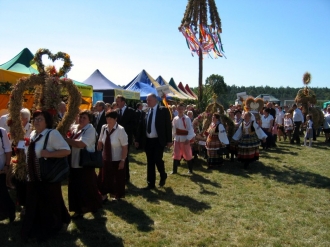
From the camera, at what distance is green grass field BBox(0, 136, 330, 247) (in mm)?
4191

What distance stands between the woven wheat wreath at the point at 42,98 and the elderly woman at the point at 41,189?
1.73 feet

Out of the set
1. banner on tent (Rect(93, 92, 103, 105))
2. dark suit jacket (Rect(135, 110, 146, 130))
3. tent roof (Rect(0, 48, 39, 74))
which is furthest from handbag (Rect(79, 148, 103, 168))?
banner on tent (Rect(93, 92, 103, 105))

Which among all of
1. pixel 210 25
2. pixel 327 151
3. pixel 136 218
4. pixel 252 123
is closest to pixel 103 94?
pixel 210 25

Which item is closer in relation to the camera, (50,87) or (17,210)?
(50,87)

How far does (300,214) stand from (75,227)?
355 cm

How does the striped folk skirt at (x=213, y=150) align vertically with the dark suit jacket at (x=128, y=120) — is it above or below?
below

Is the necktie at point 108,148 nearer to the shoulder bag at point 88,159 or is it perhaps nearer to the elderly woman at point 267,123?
the shoulder bag at point 88,159

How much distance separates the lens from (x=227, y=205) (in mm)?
5707

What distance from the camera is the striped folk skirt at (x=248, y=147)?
9062 millimetres

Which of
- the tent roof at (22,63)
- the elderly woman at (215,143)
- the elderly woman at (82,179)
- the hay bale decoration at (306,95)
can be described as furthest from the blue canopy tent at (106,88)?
the elderly woman at (82,179)

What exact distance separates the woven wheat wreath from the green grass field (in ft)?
3.42

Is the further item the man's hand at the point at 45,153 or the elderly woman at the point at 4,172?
the elderly woman at the point at 4,172

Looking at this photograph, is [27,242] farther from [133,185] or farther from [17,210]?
[133,185]

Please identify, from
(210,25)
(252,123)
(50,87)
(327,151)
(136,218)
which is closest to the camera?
(50,87)
